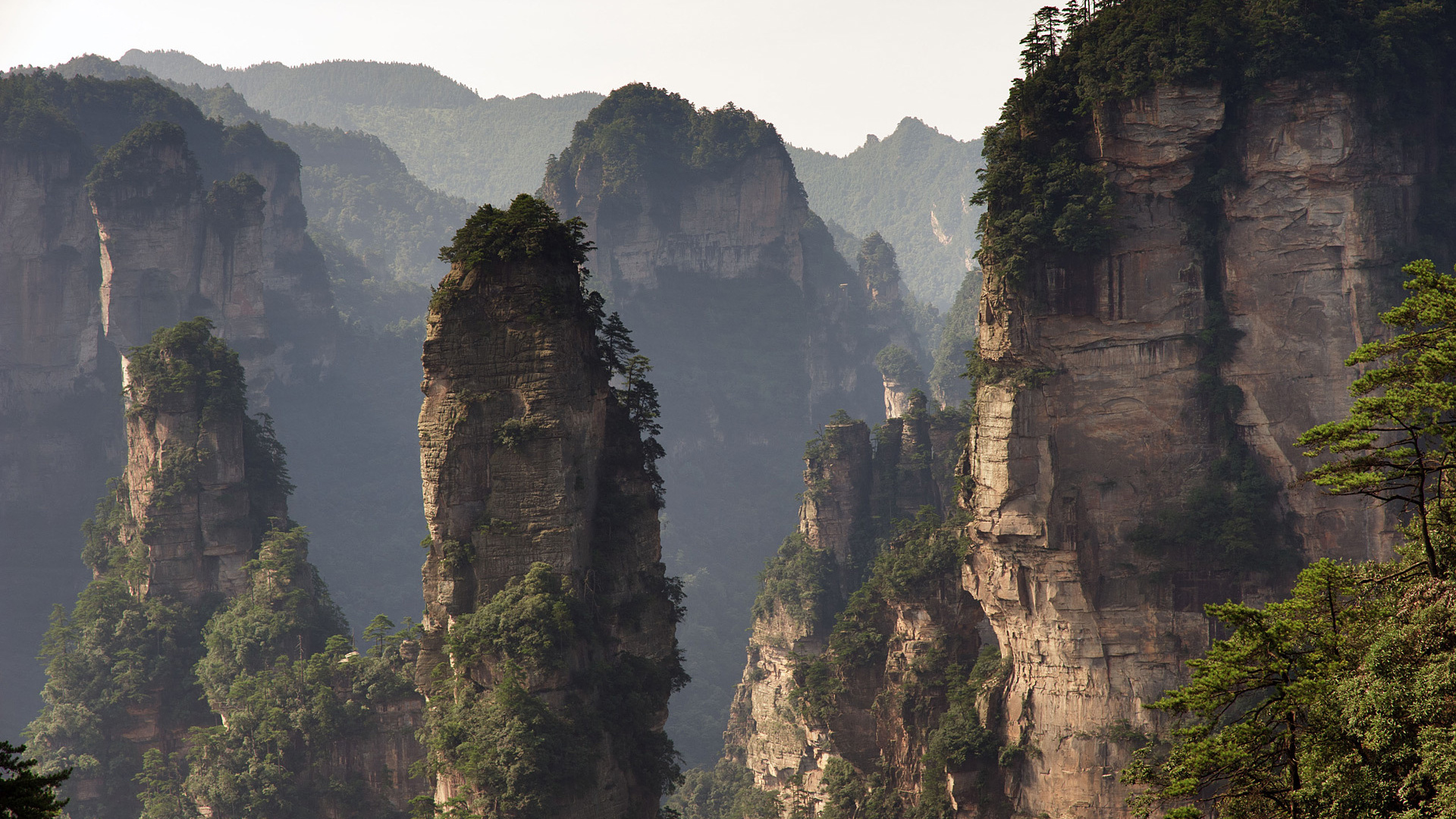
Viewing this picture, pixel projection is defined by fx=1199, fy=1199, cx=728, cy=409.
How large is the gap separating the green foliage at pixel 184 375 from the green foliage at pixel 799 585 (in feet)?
102

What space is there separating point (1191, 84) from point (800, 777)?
3633 cm

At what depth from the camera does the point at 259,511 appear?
2238 inches

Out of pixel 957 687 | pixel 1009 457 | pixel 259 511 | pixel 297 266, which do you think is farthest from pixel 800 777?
pixel 297 266

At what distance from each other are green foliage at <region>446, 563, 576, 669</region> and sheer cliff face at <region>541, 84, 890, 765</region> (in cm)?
6822

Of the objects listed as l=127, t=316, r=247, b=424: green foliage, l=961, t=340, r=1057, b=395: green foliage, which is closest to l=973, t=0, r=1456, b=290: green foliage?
l=961, t=340, r=1057, b=395: green foliage

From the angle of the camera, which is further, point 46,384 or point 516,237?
point 46,384

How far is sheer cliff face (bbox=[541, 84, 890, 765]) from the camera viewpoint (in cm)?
11094

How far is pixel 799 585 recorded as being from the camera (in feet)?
226

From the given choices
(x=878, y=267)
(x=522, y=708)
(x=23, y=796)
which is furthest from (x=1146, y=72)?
(x=878, y=267)

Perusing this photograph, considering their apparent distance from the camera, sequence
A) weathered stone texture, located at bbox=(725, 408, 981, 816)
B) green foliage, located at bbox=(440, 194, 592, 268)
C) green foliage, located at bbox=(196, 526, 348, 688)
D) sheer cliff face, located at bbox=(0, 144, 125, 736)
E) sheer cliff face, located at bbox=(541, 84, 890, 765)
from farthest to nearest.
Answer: sheer cliff face, located at bbox=(541, 84, 890, 765)
sheer cliff face, located at bbox=(0, 144, 125, 736)
weathered stone texture, located at bbox=(725, 408, 981, 816)
green foliage, located at bbox=(196, 526, 348, 688)
green foliage, located at bbox=(440, 194, 592, 268)

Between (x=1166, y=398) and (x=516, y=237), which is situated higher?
(x=516, y=237)

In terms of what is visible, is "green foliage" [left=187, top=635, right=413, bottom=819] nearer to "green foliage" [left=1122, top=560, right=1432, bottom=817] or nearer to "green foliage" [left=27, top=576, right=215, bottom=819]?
"green foliage" [left=27, top=576, right=215, bottom=819]

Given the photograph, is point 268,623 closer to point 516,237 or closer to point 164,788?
point 164,788

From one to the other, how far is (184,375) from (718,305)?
6918cm
